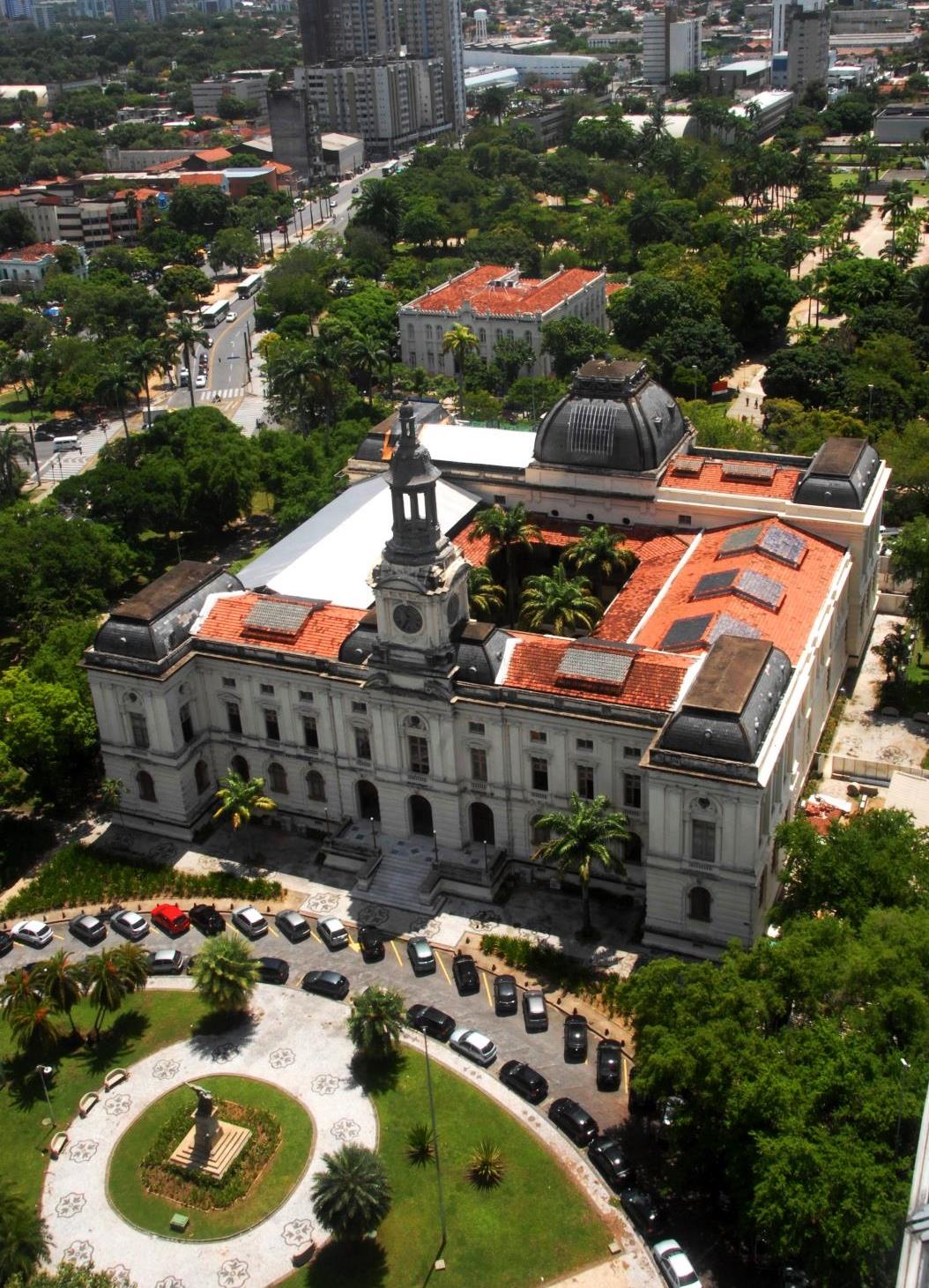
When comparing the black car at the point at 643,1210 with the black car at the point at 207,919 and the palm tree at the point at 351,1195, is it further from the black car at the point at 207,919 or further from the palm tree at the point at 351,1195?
the black car at the point at 207,919

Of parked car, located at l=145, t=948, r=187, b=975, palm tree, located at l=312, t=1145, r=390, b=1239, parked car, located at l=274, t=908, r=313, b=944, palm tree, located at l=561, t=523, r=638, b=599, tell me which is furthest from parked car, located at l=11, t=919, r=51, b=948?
palm tree, located at l=561, t=523, r=638, b=599

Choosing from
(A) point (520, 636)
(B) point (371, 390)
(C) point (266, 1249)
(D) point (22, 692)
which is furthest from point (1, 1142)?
(B) point (371, 390)

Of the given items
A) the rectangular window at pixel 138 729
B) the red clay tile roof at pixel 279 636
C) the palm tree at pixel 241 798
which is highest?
the red clay tile roof at pixel 279 636

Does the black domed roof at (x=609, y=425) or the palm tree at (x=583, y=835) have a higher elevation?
the black domed roof at (x=609, y=425)

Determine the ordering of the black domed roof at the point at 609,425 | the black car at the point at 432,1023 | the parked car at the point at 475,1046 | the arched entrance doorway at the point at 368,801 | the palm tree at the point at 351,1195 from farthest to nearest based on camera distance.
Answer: the black domed roof at the point at 609,425 < the arched entrance doorway at the point at 368,801 < the black car at the point at 432,1023 < the parked car at the point at 475,1046 < the palm tree at the point at 351,1195

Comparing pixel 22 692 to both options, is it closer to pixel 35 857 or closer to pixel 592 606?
pixel 35 857

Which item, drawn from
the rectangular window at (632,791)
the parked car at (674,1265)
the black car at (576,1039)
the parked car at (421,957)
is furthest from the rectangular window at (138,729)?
the parked car at (674,1265)

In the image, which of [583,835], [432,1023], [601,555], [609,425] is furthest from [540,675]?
[609,425]
